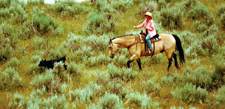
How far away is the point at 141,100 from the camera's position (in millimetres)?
5430

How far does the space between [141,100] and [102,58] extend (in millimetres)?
3252

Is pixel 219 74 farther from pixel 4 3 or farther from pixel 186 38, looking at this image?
pixel 4 3

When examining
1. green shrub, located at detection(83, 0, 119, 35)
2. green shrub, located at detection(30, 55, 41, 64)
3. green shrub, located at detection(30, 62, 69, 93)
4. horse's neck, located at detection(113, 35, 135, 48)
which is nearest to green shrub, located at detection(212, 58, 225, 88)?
horse's neck, located at detection(113, 35, 135, 48)

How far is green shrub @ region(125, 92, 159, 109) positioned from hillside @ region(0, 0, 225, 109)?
23 mm

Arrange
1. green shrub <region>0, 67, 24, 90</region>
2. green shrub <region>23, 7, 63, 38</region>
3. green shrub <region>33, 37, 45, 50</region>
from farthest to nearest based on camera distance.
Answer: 1. green shrub <region>23, 7, 63, 38</region>
2. green shrub <region>33, 37, 45, 50</region>
3. green shrub <region>0, 67, 24, 90</region>

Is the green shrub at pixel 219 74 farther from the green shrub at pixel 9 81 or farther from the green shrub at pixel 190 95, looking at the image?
the green shrub at pixel 9 81

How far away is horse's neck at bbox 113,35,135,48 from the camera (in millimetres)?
6977

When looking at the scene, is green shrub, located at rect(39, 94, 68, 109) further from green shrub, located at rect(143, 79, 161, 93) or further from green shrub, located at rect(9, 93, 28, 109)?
green shrub, located at rect(143, 79, 161, 93)

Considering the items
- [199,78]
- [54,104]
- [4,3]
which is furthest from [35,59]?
[4,3]

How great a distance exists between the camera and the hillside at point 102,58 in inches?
222

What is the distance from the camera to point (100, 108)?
16.1 feet

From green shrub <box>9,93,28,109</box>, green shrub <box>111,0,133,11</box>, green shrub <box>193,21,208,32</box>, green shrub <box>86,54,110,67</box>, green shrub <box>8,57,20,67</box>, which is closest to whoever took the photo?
green shrub <box>9,93,28,109</box>

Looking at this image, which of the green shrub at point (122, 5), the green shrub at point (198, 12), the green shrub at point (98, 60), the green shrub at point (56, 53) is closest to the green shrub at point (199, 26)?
the green shrub at point (198, 12)

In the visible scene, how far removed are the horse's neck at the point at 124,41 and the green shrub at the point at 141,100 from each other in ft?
6.19
